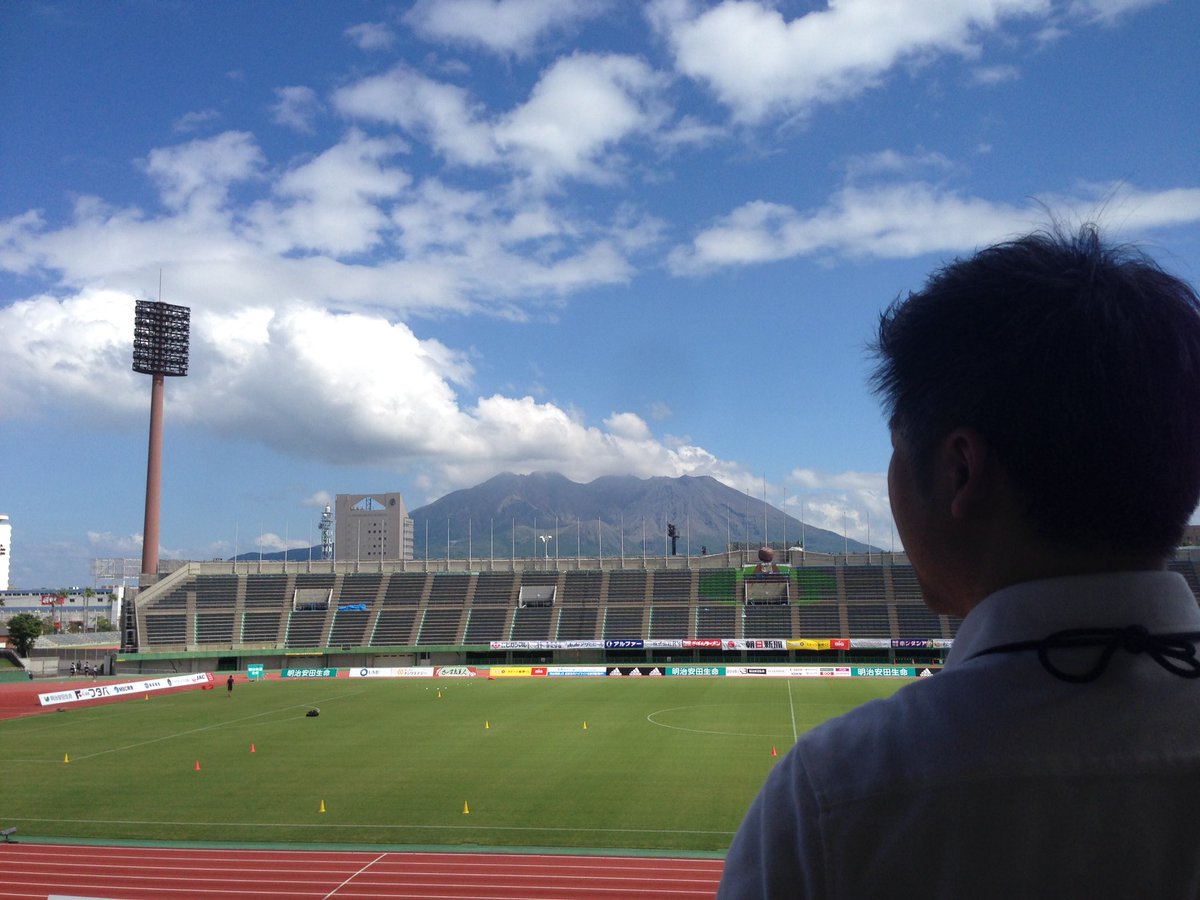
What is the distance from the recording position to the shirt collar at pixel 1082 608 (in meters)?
1.14

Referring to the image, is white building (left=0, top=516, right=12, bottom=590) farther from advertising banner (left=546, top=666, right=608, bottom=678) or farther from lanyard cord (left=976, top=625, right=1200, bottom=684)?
lanyard cord (left=976, top=625, right=1200, bottom=684)

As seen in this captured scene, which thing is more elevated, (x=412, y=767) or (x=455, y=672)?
(x=412, y=767)

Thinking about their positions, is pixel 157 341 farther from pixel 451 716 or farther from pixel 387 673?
pixel 451 716

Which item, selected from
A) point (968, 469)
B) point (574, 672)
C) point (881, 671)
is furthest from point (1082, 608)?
point (574, 672)

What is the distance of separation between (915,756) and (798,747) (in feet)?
0.44

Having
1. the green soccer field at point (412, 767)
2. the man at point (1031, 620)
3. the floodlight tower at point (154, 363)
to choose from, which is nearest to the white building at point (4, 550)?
the floodlight tower at point (154, 363)

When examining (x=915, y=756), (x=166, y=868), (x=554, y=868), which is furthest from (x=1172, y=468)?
(x=166, y=868)

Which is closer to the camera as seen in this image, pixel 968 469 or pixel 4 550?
pixel 968 469

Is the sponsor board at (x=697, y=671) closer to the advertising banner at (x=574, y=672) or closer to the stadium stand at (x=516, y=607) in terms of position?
the advertising banner at (x=574, y=672)

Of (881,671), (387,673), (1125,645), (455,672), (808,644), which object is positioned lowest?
(881,671)

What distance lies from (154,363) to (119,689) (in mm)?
35110

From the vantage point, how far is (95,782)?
2341 centimetres

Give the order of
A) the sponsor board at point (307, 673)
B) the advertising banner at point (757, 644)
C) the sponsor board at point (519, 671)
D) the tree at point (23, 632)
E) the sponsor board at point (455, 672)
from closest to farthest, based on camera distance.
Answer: the sponsor board at point (519, 671)
the sponsor board at point (307, 673)
the sponsor board at point (455, 672)
the tree at point (23, 632)
the advertising banner at point (757, 644)

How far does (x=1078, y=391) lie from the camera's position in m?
1.24
